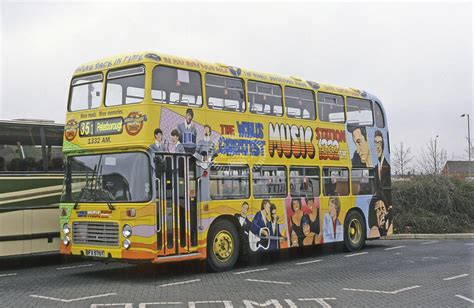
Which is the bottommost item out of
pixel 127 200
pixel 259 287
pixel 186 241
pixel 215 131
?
pixel 259 287

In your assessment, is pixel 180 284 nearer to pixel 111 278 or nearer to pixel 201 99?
pixel 111 278

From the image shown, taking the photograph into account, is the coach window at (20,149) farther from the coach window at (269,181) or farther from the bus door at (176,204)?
the coach window at (269,181)

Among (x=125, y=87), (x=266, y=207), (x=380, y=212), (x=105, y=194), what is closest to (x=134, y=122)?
(x=125, y=87)

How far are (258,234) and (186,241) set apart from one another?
2.41 metres

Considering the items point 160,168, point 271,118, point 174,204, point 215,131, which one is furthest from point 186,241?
point 271,118

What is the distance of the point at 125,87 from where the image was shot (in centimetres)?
1345

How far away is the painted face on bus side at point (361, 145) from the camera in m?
18.9

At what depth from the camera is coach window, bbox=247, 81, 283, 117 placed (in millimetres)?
15633

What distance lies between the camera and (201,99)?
14273 millimetres

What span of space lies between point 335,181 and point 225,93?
4738 millimetres

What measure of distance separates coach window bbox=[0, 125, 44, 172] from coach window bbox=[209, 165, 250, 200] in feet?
13.8

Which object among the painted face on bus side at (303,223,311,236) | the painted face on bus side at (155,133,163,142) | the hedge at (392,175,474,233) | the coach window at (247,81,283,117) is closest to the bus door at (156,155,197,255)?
the painted face on bus side at (155,133,163,142)

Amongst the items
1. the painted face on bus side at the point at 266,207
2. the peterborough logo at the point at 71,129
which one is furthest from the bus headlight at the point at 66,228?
the painted face on bus side at the point at 266,207

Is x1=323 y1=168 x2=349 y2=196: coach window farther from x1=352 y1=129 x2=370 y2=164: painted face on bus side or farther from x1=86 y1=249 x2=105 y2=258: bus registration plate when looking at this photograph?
x1=86 y1=249 x2=105 y2=258: bus registration plate
